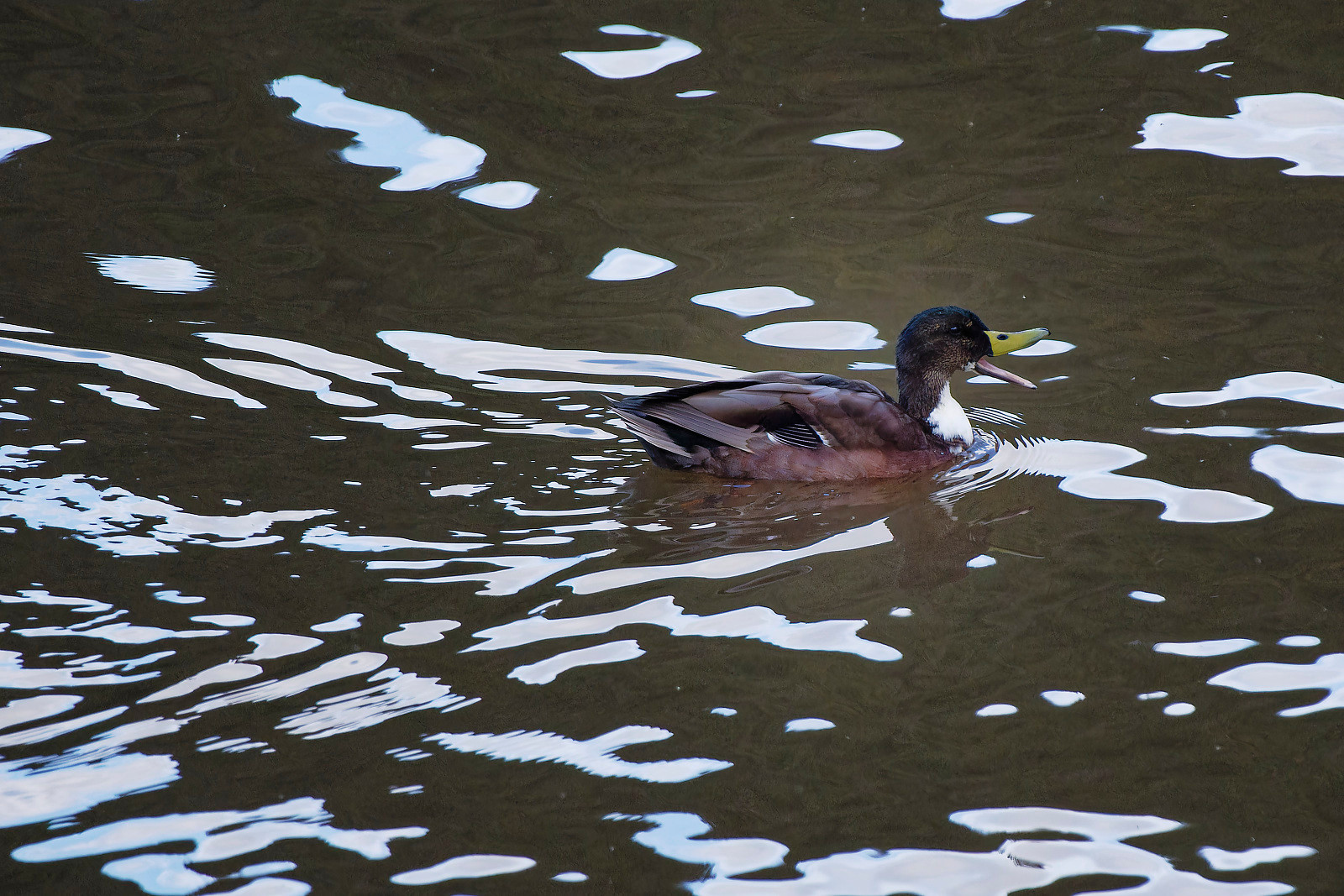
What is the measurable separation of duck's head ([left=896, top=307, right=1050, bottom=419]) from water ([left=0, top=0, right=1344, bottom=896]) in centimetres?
41

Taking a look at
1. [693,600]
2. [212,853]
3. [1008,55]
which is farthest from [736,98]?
[212,853]

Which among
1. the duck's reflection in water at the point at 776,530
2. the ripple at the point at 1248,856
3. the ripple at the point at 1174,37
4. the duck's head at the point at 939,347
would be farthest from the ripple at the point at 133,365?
the ripple at the point at 1174,37

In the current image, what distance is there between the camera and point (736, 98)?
423 inches

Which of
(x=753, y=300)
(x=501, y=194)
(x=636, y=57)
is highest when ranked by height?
(x=636, y=57)

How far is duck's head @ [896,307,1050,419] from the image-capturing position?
7.33 meters

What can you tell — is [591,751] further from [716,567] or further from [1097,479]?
[1097,479]

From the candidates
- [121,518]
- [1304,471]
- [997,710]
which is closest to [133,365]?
[121,518]

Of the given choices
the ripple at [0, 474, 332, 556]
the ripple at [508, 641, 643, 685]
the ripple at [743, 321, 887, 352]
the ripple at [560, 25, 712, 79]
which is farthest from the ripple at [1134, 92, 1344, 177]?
the ripple at [0, 474, 332, 556]

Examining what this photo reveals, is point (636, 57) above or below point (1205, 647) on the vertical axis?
above

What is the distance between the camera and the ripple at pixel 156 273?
333 inches

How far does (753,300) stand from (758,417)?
1984 millimetres

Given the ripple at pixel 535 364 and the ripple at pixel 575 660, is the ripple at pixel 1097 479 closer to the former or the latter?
the ripple at pixel 535 364

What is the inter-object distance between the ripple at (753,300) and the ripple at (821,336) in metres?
0.21

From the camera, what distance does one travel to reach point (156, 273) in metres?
8.64
